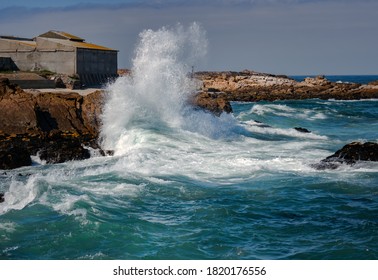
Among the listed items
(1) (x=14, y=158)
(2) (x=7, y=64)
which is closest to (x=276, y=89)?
(2) (x=7, y=64)

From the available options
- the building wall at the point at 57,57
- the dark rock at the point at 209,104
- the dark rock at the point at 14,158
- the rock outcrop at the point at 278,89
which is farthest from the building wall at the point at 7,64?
the rock outcrop at the point at 278,89

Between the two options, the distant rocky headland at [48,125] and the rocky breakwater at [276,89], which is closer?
the distant rocky headland at [48,125]

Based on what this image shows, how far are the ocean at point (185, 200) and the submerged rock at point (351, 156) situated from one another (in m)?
0.22

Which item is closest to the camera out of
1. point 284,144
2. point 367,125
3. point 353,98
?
point 284,144

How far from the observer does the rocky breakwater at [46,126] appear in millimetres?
17125

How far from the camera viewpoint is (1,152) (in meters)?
16.4

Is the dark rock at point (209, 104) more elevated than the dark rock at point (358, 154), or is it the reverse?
the dark rock at point (209, 104)

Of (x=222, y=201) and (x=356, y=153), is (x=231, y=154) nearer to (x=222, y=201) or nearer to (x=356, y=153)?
(x=356, y=153)

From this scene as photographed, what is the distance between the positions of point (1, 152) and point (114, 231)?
22.9 feet

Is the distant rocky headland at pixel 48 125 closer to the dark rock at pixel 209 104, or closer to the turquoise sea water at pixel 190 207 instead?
the dark rock at pixel 209 104

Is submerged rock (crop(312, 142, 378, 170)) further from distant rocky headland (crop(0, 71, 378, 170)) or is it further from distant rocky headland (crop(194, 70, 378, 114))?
distant rocky headland (crop(194, 70, 378, 114))

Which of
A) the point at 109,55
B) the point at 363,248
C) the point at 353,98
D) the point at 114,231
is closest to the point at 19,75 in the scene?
the point at 109,55

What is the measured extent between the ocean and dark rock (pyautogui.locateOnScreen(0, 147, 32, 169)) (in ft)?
1.08

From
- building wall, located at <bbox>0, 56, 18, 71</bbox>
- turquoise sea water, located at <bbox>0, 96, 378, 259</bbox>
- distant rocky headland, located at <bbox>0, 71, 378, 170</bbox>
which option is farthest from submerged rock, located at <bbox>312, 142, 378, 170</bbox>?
building wall, located at <bbox>0, 56, 18, 71</bbox>
